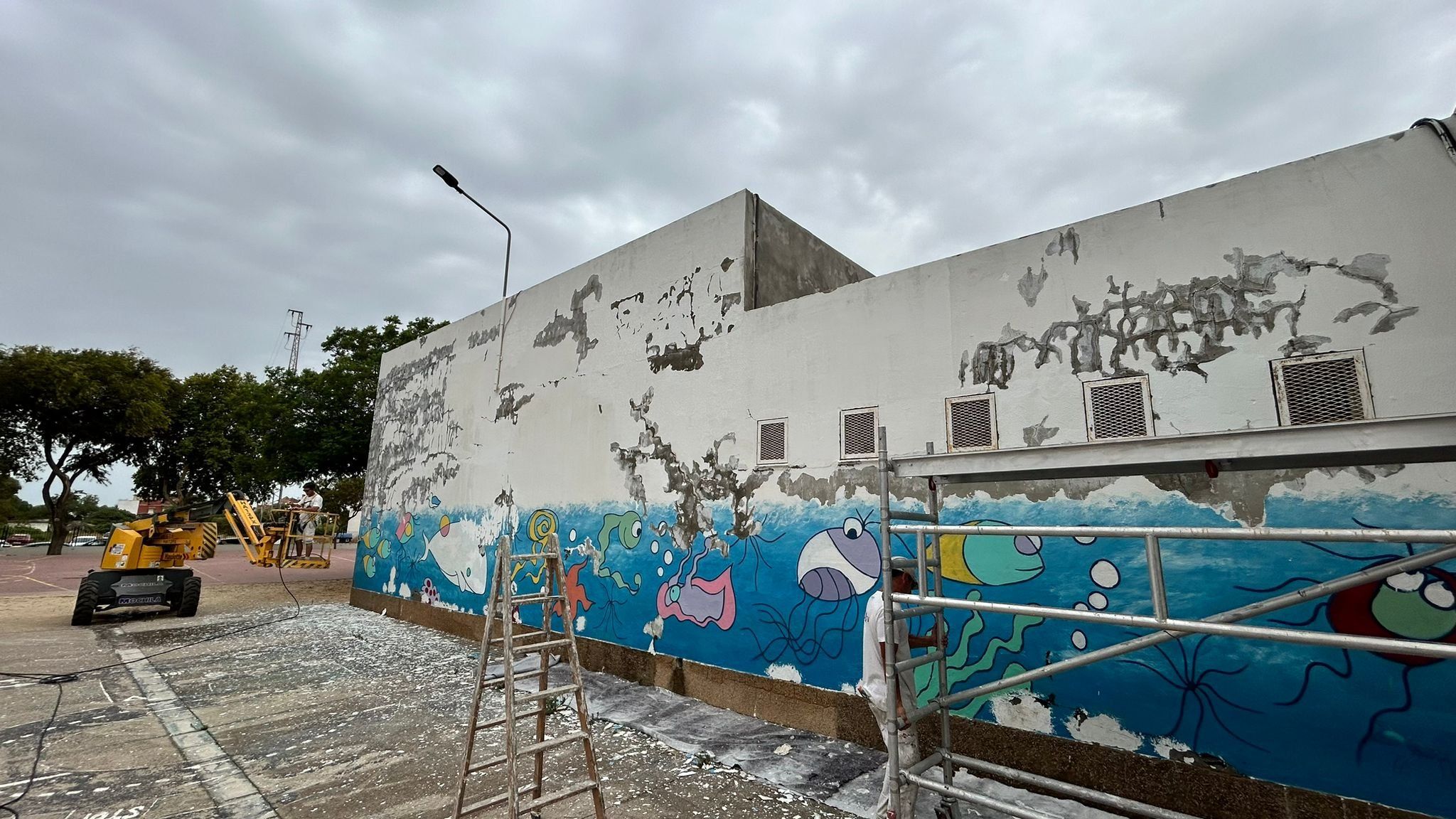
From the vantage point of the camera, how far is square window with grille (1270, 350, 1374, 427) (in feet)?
11.9

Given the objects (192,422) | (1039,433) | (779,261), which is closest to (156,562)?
(779,261)

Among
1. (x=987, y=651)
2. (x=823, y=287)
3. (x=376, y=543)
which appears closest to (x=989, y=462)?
(x=987, y=651)

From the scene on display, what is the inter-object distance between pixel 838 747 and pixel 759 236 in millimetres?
5308

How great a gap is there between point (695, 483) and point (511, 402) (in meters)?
4.42

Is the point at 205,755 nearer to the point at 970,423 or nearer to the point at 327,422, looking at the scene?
the point at 970,423

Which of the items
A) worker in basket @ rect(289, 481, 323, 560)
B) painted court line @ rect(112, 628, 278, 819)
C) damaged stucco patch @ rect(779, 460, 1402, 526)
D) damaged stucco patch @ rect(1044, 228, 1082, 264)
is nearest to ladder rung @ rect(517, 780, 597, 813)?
painted court line @ rect(112, 628, 278, 819)

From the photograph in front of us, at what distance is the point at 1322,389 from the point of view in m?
3.74

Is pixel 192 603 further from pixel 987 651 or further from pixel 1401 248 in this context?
pixel 1401 248

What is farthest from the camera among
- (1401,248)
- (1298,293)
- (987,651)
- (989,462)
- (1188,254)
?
(987,651)

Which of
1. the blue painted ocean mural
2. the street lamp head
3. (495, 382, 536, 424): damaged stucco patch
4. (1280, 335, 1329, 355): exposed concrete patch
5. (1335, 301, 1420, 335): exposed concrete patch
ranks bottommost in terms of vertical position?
the blue painted ocean mural

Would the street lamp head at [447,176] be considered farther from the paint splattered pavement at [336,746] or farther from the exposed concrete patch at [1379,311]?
the exposed concrete patch at [1379,311]

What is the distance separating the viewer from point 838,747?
17.0 feet

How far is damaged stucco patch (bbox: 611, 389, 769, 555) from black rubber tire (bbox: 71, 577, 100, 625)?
10774 millimetres

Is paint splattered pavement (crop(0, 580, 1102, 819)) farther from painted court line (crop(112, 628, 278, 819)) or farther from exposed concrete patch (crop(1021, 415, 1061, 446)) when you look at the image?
exposed concrete patch (crop(1021, 415, 1061, 446))
